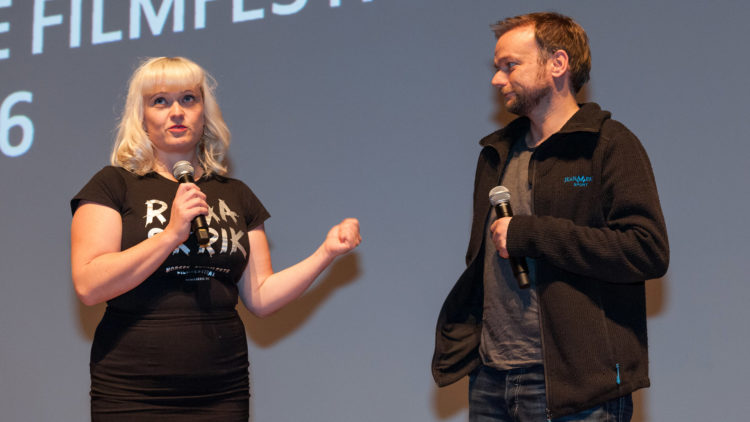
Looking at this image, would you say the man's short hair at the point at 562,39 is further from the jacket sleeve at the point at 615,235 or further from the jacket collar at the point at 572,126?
the jacket sleeve at the point at 615,235

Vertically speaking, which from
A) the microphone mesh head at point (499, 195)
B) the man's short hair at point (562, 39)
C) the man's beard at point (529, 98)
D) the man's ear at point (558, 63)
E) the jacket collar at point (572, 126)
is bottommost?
the microphone mesh head at point (499, 195)

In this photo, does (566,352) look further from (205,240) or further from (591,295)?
(205,240)

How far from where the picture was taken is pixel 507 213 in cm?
189

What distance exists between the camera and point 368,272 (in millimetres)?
2797

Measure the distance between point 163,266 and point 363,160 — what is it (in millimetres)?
1019

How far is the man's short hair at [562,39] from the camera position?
2.08 m

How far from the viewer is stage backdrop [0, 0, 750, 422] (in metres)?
2.44

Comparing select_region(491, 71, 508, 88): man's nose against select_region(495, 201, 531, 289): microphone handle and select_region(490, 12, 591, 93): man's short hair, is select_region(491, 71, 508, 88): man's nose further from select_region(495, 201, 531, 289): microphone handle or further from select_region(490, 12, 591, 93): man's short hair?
select_region(495, 201, 531, 289): microphone handle

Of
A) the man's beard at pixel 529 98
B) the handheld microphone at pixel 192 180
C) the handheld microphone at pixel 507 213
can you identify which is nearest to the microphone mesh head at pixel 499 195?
the handheld microphone at pixel 507 213

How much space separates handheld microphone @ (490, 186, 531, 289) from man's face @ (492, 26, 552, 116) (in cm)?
26

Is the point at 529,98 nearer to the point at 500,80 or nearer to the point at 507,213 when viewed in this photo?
the point at 500,80

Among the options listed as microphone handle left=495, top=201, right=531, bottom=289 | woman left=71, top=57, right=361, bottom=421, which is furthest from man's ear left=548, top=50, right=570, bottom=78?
woman left=71, top=57, right=361, bottom=421

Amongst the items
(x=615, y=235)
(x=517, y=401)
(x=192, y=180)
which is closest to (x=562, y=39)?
(x=615, y=235)

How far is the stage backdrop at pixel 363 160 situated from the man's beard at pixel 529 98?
1.99ft
